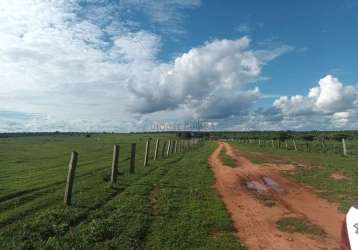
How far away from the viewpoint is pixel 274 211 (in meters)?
11.9

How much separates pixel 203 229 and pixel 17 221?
18.7 feet

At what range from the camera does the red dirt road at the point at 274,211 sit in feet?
28.2

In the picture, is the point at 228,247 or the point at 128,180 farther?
the point at 128,180

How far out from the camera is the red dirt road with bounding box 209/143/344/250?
8609 millimetres

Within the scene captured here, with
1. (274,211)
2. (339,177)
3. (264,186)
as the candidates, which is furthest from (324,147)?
(274,211)

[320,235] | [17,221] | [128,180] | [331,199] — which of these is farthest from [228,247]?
[128,180]

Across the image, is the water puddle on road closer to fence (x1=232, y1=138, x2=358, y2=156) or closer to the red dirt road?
the red dirt road

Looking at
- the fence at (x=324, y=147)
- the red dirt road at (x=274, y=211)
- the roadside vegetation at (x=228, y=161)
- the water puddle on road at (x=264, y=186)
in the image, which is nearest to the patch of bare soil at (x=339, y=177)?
the red dirt road at (x=274, y=211)

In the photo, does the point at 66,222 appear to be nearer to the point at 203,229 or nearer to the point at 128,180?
the point at 203,229

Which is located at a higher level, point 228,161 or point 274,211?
point 228,161

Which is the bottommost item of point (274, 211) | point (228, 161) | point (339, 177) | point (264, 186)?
point (274, 211)

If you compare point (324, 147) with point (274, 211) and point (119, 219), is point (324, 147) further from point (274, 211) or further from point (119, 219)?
point (119, 219)

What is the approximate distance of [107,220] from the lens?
10.0m

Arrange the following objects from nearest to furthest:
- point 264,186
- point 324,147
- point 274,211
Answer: point 274,211, point 264,186, point 324,147
